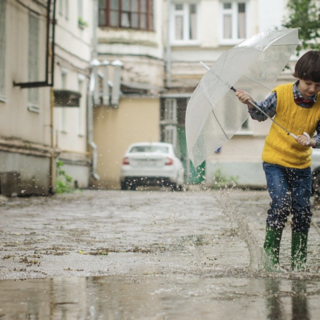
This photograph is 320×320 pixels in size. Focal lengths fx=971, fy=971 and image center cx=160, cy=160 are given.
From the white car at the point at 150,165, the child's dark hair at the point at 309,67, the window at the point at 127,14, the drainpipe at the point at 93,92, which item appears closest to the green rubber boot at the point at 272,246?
the child's dark hair at the point at 309,67

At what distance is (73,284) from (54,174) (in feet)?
57.2

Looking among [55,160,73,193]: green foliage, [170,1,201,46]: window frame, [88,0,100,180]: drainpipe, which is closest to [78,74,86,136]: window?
[88,0,100,180]: drainpipe

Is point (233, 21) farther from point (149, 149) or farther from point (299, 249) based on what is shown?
point (299, 249)

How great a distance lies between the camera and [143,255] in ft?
26.9

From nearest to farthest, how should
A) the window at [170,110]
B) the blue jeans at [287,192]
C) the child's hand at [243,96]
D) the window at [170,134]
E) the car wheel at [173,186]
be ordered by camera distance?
1. the child's hand at [243,96]
2. the blue jeans at [287,192]
3. the car wheel at [173,186]
4. the window at [170,110]
5. the window at [170,134]

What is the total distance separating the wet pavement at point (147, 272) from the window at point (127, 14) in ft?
77.5

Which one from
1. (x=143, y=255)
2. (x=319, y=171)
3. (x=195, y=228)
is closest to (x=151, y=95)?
(x=319, y=171)

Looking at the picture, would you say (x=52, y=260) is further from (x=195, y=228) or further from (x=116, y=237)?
(x=195, y=228)

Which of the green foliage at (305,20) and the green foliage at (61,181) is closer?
the green foliage at (305,20)

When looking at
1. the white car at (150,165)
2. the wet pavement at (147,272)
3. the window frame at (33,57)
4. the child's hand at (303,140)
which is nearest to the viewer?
the wet pavement at (147,272)

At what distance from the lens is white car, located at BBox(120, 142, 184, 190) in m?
28.0

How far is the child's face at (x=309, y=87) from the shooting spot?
6.54 m

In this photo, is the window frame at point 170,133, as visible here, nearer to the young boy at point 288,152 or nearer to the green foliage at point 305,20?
the green foliage at point 305,20

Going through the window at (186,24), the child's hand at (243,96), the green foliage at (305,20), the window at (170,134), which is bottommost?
the child's hand at (243,96)
